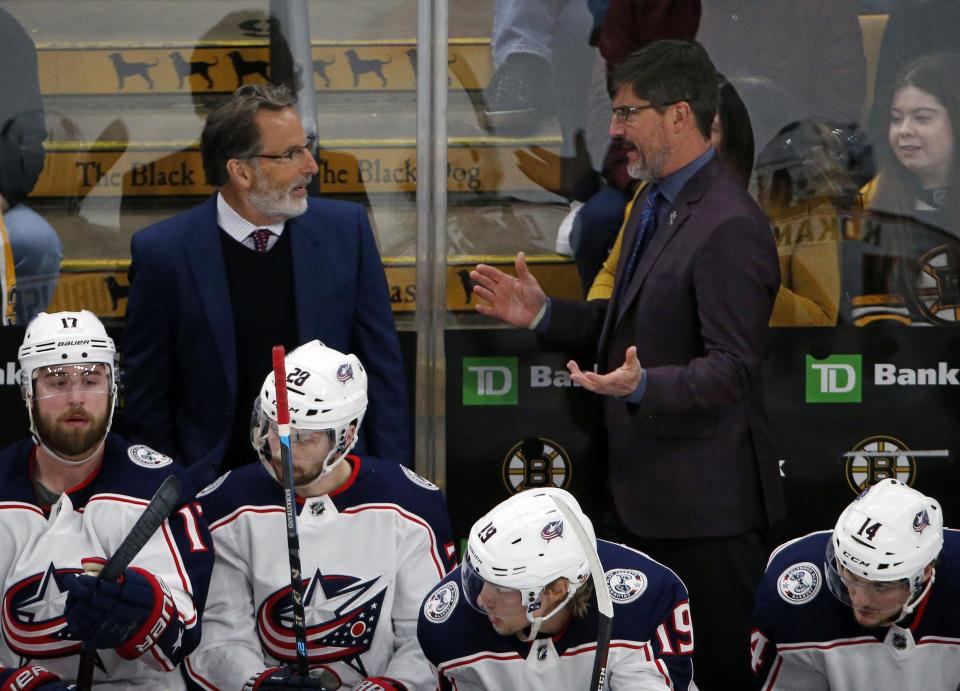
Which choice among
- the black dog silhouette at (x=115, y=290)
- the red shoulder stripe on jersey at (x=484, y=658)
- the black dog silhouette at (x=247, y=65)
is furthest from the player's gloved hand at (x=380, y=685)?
the black dog silhouette at (x=247, y=65)

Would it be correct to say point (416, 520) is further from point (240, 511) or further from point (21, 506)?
point (21, 506)

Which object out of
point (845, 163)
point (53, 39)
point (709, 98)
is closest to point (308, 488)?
point (709, 98)

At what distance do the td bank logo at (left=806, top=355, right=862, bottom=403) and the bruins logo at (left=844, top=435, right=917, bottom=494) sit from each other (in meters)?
0.14

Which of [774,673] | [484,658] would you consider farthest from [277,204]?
[774,673]

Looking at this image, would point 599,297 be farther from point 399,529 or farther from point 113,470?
point 113,470

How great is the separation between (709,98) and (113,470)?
161cm

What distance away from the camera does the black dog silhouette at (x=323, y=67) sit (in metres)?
4.33

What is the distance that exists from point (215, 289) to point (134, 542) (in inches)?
36.2

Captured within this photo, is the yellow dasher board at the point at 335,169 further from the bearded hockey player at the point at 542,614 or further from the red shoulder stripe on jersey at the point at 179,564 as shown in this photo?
the bearded hockey player at the point at 542,614

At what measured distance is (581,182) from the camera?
435 cm

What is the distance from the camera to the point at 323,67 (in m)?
4.34

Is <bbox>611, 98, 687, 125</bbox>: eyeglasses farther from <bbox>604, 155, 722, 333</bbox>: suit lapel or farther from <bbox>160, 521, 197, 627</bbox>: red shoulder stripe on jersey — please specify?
<bbox>160, 521, 197, 627</bbox>: red shoulder stripe on jersey

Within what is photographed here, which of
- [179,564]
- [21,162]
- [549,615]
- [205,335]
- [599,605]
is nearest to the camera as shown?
[599,605]

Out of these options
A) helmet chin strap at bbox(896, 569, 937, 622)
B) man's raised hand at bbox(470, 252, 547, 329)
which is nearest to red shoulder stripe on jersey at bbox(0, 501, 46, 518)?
man's raised hand at bbox(470, 252, 547, 329)
